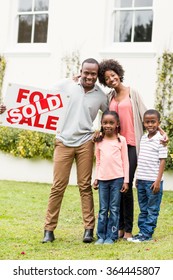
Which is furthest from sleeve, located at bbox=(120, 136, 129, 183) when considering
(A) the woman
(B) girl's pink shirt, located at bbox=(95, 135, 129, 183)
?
→ (A) the woman

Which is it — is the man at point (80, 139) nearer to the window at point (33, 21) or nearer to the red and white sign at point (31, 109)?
the red and white sign at point (31, 109)

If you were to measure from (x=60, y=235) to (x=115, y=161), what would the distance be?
4.06ft

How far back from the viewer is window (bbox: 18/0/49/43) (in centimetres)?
1253

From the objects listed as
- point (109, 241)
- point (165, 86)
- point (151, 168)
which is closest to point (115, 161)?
point (151, 168)

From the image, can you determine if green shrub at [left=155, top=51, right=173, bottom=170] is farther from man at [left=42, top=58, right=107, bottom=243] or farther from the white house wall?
man at [left=42, top=58, right=107, bottom=243]

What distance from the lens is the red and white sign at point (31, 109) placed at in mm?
6090

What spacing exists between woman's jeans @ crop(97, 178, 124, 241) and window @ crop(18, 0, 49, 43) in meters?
7.04

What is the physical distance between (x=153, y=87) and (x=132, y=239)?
5.56 metres

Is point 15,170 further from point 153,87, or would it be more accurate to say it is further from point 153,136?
point 153,136

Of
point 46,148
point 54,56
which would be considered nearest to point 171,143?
point 46,148

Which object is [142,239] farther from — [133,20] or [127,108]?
[133,20]

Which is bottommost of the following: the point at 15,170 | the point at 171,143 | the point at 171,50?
the point at 15,170

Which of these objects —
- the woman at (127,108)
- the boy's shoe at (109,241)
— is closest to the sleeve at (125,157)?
the woman at (127,108)
